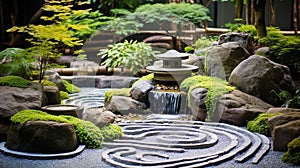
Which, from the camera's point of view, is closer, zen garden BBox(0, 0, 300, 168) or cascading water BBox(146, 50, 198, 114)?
zen garden BBox(0, 0, 300, 168)

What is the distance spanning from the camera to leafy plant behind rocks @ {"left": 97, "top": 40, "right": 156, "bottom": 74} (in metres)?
11.7

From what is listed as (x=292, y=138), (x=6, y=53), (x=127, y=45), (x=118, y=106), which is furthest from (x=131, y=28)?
(x=292, y=138)

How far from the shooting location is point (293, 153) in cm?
582

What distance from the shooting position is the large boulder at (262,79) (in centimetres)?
853

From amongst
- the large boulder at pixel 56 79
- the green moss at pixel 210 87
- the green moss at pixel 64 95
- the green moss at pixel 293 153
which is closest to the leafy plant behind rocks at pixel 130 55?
the large boulder at pixel 56 79

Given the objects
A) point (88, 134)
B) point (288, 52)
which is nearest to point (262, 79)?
point (288, 52)

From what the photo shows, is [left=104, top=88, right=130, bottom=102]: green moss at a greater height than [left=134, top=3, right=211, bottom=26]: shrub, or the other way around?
[left=134, top=3, right=211, bottom=26]: shrub

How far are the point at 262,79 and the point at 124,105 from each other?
9.86ft

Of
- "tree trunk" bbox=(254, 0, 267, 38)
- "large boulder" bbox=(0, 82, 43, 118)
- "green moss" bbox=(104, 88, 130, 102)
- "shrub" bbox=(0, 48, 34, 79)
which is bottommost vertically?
"green moss" bbox=(104, 88, 130, 102)

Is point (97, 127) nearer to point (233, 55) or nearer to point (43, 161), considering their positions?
point (43, 161)

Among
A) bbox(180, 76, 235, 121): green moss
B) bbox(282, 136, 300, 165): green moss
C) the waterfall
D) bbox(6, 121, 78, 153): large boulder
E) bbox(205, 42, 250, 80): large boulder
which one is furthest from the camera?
bbox(205, 42, 250, 80): large boulder

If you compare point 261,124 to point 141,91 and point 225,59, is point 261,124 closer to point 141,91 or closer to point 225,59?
point 225,59

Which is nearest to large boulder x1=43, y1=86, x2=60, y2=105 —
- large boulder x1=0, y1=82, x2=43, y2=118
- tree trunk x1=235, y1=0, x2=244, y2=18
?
large boulder x1=0, y1=82, x2=43, y2=118

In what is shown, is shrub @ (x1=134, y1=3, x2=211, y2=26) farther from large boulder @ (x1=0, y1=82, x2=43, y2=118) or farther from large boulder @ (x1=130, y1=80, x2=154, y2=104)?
large boulder @ (x1=0, y1=82, x2=43, y2=118)
